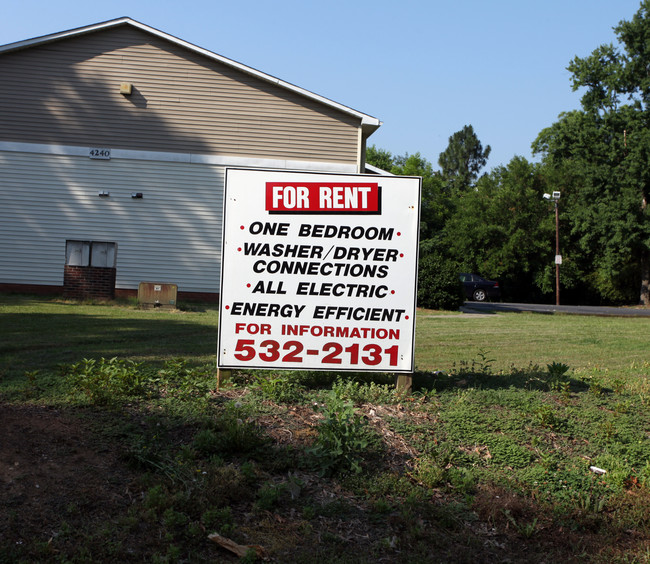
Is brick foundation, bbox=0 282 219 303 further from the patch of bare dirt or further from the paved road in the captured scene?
the patch of bare dirt

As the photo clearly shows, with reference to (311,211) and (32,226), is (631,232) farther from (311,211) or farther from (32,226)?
(311,211)

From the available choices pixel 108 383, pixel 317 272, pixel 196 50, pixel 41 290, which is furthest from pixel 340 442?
pixel 196 50

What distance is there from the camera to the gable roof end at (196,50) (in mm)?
21094

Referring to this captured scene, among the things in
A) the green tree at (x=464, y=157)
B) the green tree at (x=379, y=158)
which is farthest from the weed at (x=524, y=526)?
the green tree at (x=464, y=157)

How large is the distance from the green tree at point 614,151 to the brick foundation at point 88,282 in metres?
29.7

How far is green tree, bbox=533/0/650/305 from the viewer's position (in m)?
39.9

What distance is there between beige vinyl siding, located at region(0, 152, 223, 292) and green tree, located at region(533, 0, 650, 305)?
2672 cm

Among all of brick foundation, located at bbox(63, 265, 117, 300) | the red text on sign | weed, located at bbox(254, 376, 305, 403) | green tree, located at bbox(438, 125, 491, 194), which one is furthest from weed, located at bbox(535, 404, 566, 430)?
green tree, located at bbox(438, 125, 491, 194)

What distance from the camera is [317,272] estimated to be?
630 cm

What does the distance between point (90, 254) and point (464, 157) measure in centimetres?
8616

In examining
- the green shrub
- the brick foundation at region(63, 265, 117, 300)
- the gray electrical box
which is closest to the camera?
the gray electrical box

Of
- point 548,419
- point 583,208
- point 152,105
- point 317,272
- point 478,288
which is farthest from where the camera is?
point 583,208

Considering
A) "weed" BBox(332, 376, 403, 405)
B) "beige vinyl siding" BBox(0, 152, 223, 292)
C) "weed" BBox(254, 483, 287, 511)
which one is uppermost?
"beige vinyl siding" BBox(0, 152, 223, 292)

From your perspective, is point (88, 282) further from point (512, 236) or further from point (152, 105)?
point (512, 236)
